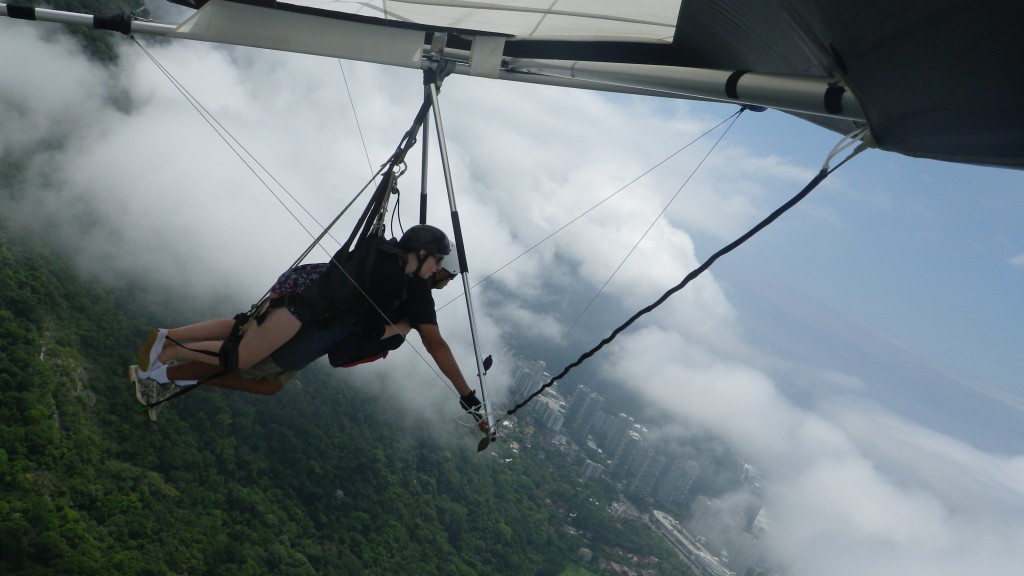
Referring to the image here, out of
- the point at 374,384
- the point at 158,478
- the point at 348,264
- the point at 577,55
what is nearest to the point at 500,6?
the point at 577,55

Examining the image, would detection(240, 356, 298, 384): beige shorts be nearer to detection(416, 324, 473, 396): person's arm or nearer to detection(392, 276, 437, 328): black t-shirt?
detection(392, 276, 437, 328): black t-shirt

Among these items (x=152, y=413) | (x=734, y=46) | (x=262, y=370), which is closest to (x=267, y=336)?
(x=262, y=370)

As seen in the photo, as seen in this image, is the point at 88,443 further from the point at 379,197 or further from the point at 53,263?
the point at 379,197

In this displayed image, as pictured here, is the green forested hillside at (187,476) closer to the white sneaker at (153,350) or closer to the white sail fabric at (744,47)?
the white sneaker at (153,350)

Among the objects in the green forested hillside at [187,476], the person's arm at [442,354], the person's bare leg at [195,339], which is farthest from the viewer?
the green forested hillside at [187,476]

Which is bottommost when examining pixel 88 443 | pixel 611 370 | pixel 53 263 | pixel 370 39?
pixel 88 443

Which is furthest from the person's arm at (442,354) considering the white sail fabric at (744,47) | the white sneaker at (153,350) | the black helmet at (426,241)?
the white sneaker at (153,350)
